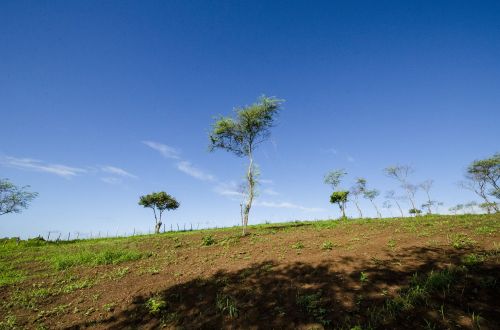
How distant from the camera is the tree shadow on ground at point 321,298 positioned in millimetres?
5625

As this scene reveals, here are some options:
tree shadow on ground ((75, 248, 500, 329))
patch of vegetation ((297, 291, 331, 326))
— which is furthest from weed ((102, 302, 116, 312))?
patch of vegetation ((297, 291, 331, 326))

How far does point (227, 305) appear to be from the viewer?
7387 millimetres

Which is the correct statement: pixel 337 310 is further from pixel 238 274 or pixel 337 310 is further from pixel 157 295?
pixel 157 295

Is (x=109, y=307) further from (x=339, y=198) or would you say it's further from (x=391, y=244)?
(x=339, y=198)

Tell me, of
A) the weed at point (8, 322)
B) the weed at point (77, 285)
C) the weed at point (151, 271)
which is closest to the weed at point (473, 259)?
the weed at point (151, 271)

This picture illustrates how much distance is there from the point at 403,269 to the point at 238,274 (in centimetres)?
559

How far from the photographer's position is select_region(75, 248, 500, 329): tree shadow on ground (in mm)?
5625

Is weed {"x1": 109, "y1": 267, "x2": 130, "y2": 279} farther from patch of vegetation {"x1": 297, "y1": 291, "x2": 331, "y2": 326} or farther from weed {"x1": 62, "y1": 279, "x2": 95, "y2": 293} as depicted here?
patch of vegetation {"x1": 297, "y1": 291, "x2": 331, "y2": 326}

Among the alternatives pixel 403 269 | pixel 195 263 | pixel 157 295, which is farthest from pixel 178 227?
pixel 403 269

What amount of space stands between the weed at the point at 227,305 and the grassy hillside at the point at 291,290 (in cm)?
3

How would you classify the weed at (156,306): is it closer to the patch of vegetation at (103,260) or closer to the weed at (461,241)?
the patch of vegetation at (103,260)

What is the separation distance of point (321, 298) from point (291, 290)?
1052mm

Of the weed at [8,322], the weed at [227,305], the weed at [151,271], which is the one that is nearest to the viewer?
the weed at [227,305]

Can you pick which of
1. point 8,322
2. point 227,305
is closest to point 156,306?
point 227,305
